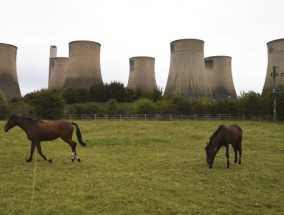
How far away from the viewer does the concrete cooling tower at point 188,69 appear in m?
40.2

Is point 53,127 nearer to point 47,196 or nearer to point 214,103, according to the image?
point 47,196

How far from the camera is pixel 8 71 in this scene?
42.2 m

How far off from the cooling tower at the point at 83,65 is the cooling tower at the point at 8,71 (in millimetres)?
6412

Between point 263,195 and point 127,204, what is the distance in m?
2.82

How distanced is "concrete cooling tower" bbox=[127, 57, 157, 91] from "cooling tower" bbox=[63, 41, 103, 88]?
5.75 m

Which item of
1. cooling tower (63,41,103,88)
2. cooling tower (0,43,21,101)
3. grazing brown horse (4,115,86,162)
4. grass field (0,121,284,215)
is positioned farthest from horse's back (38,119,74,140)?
cooling tower (0,43,21,101)

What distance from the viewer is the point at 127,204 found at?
239 inches

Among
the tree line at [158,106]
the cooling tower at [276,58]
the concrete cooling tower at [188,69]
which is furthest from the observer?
the concrete cooling tower at [188,69]

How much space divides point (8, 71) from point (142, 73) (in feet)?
58.2

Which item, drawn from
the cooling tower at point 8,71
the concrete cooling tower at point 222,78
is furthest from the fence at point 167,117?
the concrete cooling tower at point 222,78

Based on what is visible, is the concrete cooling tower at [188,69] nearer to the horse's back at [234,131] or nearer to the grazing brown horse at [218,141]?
the horse's back at [234,131]

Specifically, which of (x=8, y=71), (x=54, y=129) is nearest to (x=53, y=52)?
(x=8, y=71)

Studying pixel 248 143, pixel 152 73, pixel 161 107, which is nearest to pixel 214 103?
pixel 161 107

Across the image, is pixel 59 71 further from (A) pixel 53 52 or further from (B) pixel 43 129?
(B) pixel 43 129
